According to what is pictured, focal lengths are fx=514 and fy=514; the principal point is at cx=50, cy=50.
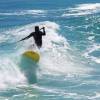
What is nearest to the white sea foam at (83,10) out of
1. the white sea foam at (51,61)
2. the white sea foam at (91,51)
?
the white sea foam at (51,61)

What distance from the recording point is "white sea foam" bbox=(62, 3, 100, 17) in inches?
2296

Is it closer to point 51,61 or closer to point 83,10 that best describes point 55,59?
point 51,61

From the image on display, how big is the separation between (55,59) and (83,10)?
103 ft

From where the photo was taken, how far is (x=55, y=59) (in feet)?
103

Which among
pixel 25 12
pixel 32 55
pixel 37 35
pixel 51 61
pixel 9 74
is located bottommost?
pixel 9 74

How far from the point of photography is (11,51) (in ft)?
112

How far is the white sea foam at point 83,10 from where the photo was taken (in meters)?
58.3

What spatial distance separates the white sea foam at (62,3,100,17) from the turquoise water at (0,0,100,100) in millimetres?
122

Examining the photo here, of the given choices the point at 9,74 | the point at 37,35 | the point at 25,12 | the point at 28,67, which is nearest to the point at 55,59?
the point at 37,35

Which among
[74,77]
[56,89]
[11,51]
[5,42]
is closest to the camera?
[56,89]

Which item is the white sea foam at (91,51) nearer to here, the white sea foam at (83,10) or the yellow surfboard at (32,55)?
the yellow surfboard at (32,55)

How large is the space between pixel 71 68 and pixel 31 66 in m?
3.21

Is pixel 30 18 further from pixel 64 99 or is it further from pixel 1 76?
pixel 64 99

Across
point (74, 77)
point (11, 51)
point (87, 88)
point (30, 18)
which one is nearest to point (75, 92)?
point (87, 88)
